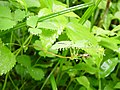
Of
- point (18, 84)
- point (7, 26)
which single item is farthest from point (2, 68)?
point (18, 84)

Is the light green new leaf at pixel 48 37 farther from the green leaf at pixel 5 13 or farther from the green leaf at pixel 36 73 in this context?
the green leaf at pixel 36 73

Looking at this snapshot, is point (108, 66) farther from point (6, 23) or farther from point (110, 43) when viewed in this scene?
point (6, 23)

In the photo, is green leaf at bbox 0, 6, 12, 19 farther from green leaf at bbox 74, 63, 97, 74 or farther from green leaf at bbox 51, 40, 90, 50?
green leaf at bbox 74, 63, 97, 74

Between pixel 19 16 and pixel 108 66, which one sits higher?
pixel 19 16

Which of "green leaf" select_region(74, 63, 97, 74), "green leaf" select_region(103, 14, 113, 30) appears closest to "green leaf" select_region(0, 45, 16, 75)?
"green leaf" select_region(74, 63, 97, 74)

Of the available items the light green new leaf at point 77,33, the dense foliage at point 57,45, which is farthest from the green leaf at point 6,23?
the light green new leaf at point 77,33

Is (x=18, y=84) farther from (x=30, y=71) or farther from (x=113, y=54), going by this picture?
(x=113, y=54)

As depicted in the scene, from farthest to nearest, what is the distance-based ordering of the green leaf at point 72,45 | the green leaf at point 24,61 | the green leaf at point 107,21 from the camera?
1. the green leaf at point 107,21
2. the green leaf at point 24,61
3. the green leaf at point 72,45

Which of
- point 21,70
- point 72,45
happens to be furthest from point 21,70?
point 72,45
